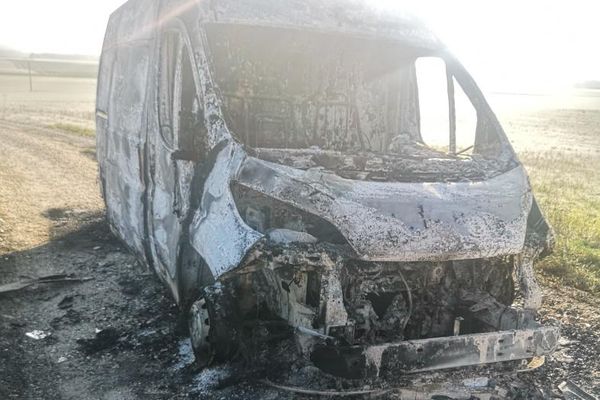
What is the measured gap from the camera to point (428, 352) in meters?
3.03

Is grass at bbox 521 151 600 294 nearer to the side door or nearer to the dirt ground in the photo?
the dirt ground

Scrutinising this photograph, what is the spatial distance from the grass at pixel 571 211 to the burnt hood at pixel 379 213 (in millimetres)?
2982

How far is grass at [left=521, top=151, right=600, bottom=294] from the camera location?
6.21 meters

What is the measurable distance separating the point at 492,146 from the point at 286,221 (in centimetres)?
182

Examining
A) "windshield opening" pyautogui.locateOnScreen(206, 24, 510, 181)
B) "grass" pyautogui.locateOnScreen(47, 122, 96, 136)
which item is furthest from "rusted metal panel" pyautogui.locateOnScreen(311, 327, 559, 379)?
"grass" pyautogui.locateOnScreen(47, 122, 96, 136)

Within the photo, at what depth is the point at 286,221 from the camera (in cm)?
364

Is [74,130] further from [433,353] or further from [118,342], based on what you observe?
[433,353]

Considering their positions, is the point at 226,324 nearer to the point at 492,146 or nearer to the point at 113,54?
the point at 492,146

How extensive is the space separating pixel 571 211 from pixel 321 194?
7.35 meters

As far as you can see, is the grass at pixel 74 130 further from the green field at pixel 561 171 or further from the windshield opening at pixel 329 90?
the windshield opening at pixel 329 90

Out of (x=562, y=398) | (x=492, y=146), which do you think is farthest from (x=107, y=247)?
(x=562, y=398)

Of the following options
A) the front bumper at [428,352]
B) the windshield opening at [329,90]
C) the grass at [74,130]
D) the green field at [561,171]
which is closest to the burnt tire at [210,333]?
the front bumper at [428,352]

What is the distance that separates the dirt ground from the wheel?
229 mm

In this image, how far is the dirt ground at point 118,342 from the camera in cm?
354
